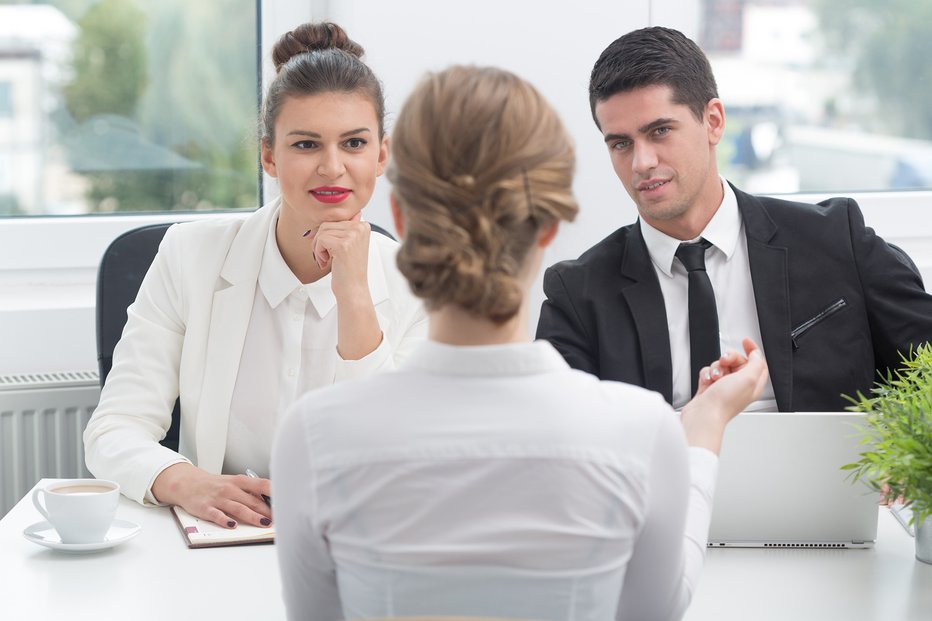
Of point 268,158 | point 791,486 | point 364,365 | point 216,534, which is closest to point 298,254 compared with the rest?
point 268,158

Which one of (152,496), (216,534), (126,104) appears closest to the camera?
(216,534)

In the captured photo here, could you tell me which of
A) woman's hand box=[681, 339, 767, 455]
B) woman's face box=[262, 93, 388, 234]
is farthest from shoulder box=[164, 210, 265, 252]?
woman's hand box=[681, 339, 767, 455]

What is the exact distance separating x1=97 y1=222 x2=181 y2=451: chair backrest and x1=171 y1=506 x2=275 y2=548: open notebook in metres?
0.63

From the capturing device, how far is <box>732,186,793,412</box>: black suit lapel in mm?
1952

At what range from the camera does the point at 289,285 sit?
77.2 inches

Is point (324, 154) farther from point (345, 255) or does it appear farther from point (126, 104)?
point (126, 104)

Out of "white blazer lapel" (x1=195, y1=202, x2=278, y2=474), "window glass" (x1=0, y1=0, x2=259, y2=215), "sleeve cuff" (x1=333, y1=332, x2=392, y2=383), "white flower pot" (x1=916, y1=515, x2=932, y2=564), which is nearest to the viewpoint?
"white flower pot" (x1=916, y1=515, x2=932, y2=564)

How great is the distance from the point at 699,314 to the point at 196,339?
0.88 m

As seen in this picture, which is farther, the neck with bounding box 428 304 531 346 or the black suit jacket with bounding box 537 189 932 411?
the black suit jacket with bounding box 537 189 932 411

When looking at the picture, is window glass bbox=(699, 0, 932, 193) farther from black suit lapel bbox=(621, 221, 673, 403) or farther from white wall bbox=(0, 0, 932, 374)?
black suit lapel bbox=(621, 221, 673, 403)

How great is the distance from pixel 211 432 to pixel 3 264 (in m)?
1.18

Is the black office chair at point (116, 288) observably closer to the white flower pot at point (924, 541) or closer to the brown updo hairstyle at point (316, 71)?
the brown updo hairstyle at point (316, 71)

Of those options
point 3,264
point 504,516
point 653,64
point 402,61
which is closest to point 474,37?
point 402,61

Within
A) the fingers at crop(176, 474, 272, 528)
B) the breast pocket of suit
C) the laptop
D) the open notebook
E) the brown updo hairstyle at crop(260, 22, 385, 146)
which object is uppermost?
the brown updo hairstyle at crop(260, 22, 385, 146)
